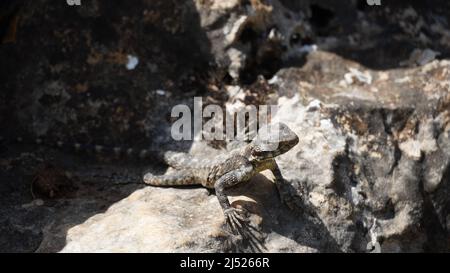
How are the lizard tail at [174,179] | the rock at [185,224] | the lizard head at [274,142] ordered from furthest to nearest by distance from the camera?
the lizard tail at [174,179]
the lizard head at [274,142]
the rock at [185,224]

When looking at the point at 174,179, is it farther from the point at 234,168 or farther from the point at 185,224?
the point at 185,224

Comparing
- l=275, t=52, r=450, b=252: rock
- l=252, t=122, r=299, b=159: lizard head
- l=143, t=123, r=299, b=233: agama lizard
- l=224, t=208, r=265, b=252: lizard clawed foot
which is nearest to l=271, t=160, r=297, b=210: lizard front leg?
l=143, t=123, r=299, b=233: agama lizard

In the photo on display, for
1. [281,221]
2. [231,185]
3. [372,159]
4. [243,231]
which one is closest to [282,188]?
[281,221]

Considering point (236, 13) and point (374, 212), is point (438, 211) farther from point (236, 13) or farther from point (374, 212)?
point (236, 13)

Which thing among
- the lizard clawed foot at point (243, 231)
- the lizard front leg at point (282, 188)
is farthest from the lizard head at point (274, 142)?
the lizard clawed foot at point (243, 231)

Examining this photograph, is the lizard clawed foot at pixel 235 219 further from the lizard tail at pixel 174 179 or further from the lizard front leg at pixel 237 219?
the lizard tail at pixel 174 179

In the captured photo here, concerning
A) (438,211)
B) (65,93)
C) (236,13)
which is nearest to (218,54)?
(236,13)
